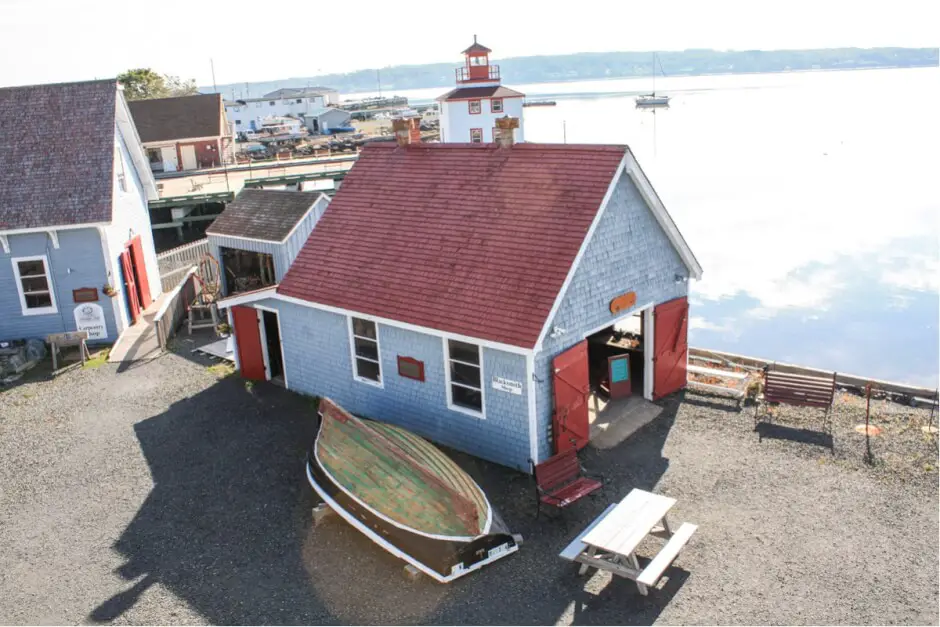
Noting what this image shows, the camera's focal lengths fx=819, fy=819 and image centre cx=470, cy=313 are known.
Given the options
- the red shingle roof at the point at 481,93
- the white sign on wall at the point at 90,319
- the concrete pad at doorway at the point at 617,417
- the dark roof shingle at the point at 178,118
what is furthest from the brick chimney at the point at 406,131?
the red shingle roof at the point at 481,93

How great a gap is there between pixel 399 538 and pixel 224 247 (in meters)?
15.0

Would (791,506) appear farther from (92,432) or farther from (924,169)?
(924,169)

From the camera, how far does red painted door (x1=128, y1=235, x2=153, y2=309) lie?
24266mm

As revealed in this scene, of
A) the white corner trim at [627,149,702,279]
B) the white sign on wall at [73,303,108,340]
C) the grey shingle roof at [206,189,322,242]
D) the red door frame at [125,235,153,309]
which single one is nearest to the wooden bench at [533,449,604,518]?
the white corner trim at [627,149,702,279]

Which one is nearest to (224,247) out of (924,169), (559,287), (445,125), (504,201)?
(504,201)

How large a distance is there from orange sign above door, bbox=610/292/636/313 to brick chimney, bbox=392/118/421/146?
6.04 metres

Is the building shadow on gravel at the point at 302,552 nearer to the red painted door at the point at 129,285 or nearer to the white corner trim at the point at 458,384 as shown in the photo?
the white corner trim at the point at 458,384

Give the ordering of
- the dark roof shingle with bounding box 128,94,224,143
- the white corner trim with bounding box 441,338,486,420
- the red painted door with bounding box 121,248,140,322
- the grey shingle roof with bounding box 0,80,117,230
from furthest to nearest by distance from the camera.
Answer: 1. the dark roof shingle with bounding box 128,94,224,143
2. the red painted door with bounding box 121,248,140,322
3. the grey shingle roof with bounding box 0,80,117,230
4. the white corner trim with bounding box 441,338,486,420

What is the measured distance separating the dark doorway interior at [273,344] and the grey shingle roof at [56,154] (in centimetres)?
580

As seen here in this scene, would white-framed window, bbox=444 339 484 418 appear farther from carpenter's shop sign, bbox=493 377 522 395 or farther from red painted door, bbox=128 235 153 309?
red painted door, bbox=128 235 153 309

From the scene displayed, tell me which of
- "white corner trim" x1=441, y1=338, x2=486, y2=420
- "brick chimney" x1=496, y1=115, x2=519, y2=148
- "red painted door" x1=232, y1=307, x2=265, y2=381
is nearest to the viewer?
"white corner trim" x1=441, y1=338, x2=486, y2=420

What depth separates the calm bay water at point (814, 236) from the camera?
28.6 meters

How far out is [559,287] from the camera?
13.4 m

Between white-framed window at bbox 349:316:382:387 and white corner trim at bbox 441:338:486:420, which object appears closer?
white corner trim at bbox 441:338:486:420
